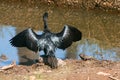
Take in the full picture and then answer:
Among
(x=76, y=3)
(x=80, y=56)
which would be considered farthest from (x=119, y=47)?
(x=76, y=3)

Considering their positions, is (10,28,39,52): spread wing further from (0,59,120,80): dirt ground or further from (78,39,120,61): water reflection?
(78,39,120,61): water reflection

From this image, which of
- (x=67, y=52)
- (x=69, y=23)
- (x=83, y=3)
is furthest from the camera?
(x=83, y=3)

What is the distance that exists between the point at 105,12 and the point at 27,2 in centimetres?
282

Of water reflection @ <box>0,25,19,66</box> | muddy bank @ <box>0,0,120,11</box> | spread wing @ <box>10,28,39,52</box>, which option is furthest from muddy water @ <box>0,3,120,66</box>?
spread wing @ <box>10,28,39,52</box>

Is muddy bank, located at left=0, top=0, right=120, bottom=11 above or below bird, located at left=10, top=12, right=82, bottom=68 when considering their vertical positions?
above

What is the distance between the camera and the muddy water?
34.4 feet

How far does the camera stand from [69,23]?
43.4ft

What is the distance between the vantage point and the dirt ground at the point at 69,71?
26.6 feet

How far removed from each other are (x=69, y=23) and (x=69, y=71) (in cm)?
476

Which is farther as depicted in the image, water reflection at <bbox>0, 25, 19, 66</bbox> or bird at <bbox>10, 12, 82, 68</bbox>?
water reflection at <bbox>0, 25, 19, 66</bbox>

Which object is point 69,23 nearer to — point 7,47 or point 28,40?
point 7,47

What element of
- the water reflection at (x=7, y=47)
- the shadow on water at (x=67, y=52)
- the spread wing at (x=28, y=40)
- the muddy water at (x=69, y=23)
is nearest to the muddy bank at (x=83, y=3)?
the muddy water at (x=69, y=23)

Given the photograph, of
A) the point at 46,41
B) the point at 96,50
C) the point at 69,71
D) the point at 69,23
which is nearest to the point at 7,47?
the point at 46,41

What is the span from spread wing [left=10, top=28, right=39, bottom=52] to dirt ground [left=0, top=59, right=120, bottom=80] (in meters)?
0.42
